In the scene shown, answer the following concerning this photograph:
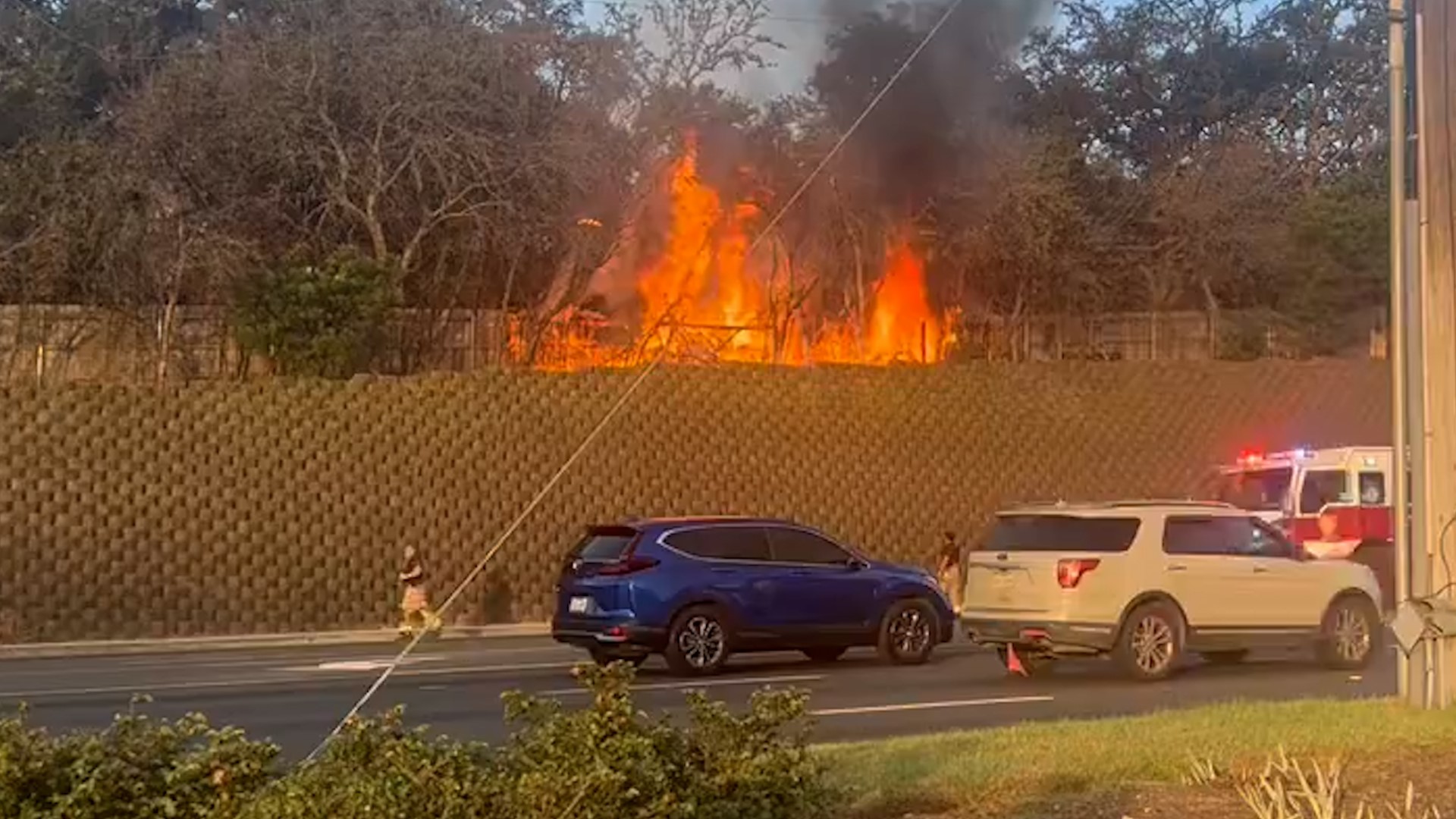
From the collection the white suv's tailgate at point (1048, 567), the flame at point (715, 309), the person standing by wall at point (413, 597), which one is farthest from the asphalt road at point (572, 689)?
the flame at point (715, 309)

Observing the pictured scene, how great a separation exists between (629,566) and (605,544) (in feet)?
2.12

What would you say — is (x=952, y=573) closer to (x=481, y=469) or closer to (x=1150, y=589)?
(x=481, y=469)

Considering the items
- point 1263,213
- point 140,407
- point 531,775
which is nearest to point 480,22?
point 140,407

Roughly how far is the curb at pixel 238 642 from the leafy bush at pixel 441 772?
61.1 ft

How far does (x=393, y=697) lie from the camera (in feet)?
57.5

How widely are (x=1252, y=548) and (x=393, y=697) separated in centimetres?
815

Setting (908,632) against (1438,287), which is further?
(908,632)

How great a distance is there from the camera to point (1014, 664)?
62.5ft

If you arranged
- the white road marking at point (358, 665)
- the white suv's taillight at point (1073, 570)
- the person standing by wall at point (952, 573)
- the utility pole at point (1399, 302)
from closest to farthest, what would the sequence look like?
1. the utility pole at point (1399, 302)
2. the white suv's taillight at point (1073, 570)
3. the white road marking at point (358, 665)
4. the person standing by wall at point (952, 573)

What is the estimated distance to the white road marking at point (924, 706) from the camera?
1539cm

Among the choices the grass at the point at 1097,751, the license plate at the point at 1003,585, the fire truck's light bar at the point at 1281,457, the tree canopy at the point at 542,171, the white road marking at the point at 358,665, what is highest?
the tree canopy at the point at 542,171

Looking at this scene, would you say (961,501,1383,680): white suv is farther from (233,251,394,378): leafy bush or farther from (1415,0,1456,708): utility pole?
(233,251,394,378): leafy bush

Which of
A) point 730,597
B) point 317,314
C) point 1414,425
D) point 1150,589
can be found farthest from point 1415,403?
point 317,314

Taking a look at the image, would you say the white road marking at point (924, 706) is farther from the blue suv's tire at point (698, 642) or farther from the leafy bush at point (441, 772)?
the leafy bush at point (441, 772)
